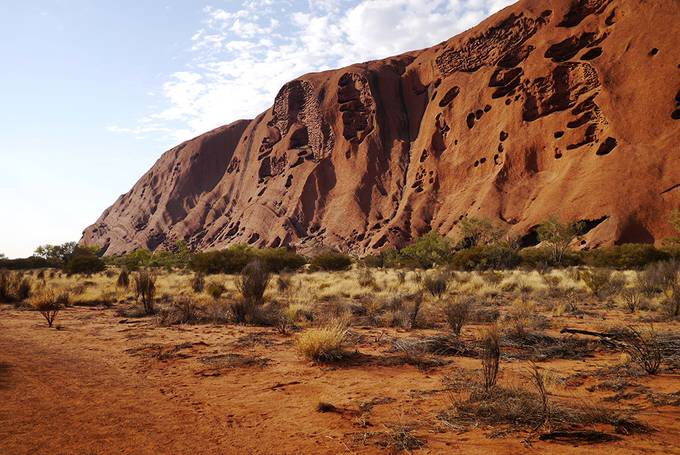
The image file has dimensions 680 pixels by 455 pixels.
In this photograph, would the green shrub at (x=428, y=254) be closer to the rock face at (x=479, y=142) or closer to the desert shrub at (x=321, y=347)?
the rock face at (x=479, y=142)

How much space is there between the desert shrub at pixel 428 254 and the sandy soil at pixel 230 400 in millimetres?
29909

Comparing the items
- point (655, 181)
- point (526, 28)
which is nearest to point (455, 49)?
point (526, 28)

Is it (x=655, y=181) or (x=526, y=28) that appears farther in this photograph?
(x=526, y=28)

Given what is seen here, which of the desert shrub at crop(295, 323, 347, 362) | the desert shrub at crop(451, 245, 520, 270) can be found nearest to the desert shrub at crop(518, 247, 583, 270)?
the desert shrub at crop(451, 245, 520, 270)

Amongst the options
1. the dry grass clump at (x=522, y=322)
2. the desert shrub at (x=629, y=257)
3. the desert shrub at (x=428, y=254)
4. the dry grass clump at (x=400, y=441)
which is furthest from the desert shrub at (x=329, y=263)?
the dry grass clump at (x=400, y=441)

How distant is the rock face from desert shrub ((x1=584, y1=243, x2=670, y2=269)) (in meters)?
9.34

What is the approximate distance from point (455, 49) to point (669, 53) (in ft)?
95.8

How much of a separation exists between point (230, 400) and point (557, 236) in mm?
38507

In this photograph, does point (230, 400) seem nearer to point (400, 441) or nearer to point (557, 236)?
point (400, 441)

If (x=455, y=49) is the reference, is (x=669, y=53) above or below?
below

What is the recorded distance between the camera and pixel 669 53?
4653cm

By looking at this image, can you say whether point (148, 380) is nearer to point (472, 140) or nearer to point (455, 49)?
point (472, 140)

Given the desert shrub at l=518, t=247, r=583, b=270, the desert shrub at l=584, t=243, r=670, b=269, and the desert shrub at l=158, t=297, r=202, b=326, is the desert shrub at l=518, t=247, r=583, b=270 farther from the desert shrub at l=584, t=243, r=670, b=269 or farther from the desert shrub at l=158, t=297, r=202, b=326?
the desert shrub at l=158, t=297, r=202, b=326

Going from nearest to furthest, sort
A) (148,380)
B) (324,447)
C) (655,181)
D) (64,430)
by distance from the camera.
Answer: (324,447), (64,430), (148,380), (655,181)
